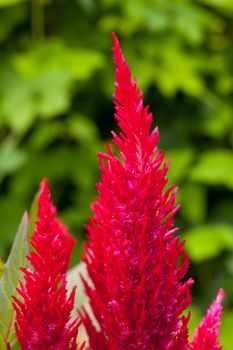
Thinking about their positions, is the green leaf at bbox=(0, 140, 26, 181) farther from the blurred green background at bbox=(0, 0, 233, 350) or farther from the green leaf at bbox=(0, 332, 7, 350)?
the green leaf at bbox=(0, 332, 7, 350)

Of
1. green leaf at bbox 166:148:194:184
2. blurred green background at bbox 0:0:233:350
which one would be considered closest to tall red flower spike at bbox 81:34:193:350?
blurred green background at bbox 0:0:233:350

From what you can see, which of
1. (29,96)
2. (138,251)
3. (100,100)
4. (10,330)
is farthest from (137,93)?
(100,100)

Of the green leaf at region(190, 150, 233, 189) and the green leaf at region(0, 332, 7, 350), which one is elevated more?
the green leaf at region(190, 150, 233, 189)

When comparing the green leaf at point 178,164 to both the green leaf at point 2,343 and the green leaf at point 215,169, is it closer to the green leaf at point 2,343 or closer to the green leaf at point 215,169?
the green leaf at point 215,169

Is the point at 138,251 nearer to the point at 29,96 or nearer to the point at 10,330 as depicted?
the point at 10,330

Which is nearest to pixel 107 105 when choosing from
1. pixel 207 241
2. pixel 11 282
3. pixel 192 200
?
pixel 192 200

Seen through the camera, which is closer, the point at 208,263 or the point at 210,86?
the point at 208,263
